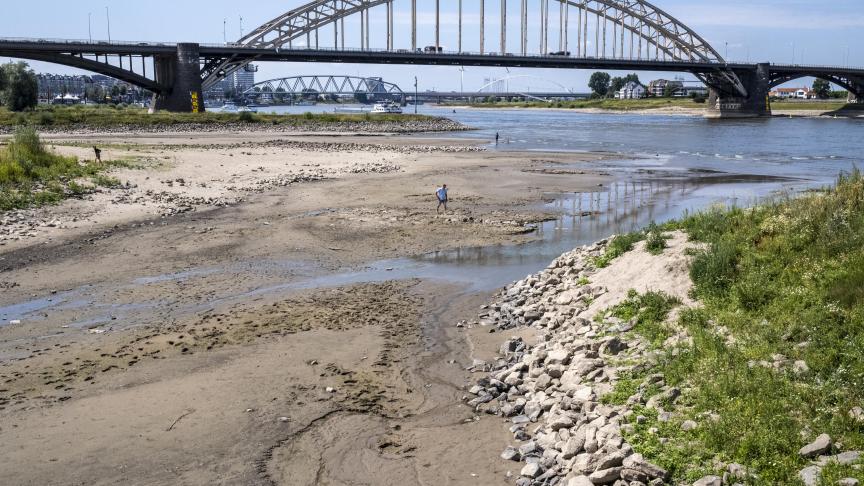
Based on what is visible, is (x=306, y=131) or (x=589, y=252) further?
(x=306, y=131)

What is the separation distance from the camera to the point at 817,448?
308 inches

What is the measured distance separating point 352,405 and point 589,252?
9188 millimetres

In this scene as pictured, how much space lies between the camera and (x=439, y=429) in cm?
1075

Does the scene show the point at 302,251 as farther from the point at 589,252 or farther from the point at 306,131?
the point at 306,131

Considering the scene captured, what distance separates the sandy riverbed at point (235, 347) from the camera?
993cm

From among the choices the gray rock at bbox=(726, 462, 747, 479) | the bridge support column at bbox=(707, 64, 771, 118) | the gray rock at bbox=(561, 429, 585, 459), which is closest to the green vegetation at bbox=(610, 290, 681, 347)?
the gray rock at bbox=(561, 429, 585, 459)

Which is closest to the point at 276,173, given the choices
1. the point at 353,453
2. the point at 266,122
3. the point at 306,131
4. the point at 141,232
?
the point at 141,232

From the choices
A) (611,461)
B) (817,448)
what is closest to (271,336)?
(611,461)

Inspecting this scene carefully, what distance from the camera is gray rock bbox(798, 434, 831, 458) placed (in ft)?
25.6

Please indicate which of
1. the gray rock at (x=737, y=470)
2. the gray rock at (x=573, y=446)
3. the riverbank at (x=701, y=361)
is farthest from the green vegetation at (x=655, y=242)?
the gray rock at (x=737, y=470)

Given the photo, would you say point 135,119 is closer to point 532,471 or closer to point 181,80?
point 181,80

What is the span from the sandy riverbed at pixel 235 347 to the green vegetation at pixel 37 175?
1.16 metres

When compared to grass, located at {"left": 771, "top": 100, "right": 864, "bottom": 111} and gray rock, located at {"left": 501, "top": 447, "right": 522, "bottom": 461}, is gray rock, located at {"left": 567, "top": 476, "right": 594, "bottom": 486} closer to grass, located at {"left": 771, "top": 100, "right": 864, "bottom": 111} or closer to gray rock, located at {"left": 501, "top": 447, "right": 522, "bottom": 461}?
gray rock, located at {"left": 501, "top": 447, "right": 522, "bottom": 461}

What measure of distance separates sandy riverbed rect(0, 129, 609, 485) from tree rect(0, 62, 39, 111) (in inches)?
3024
